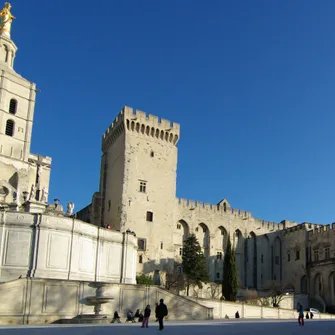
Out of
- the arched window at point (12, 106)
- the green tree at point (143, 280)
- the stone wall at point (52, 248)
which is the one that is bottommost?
the green tree at point (143, 280)

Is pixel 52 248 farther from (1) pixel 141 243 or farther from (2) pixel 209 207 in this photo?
(2) pixel 209 207

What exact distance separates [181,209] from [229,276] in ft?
37.5

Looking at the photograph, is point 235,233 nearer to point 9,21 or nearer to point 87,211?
point 87,211

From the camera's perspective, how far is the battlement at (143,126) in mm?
50062

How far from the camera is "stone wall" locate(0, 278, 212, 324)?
21.8 metres

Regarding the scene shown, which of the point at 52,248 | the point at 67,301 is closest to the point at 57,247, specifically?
the point at 52,248

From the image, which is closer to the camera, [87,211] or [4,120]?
[4,120]

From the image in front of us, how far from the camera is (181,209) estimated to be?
5378 centimetres

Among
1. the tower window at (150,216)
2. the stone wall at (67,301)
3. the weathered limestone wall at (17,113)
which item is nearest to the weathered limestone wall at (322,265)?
the tower window at (150,216)

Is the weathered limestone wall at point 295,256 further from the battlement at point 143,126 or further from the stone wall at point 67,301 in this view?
the stone wall at point 67,301

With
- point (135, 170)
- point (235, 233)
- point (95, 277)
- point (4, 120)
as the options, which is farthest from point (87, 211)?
point (95, 277)

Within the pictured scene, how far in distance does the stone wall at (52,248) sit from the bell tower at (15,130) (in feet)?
50.3

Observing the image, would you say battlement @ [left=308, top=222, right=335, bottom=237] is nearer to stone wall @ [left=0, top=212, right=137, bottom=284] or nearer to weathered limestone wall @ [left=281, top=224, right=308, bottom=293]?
weathered limestone wall @ [left=281, top=224, right=308, bottom=293]

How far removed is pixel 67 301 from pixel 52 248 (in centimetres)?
457
